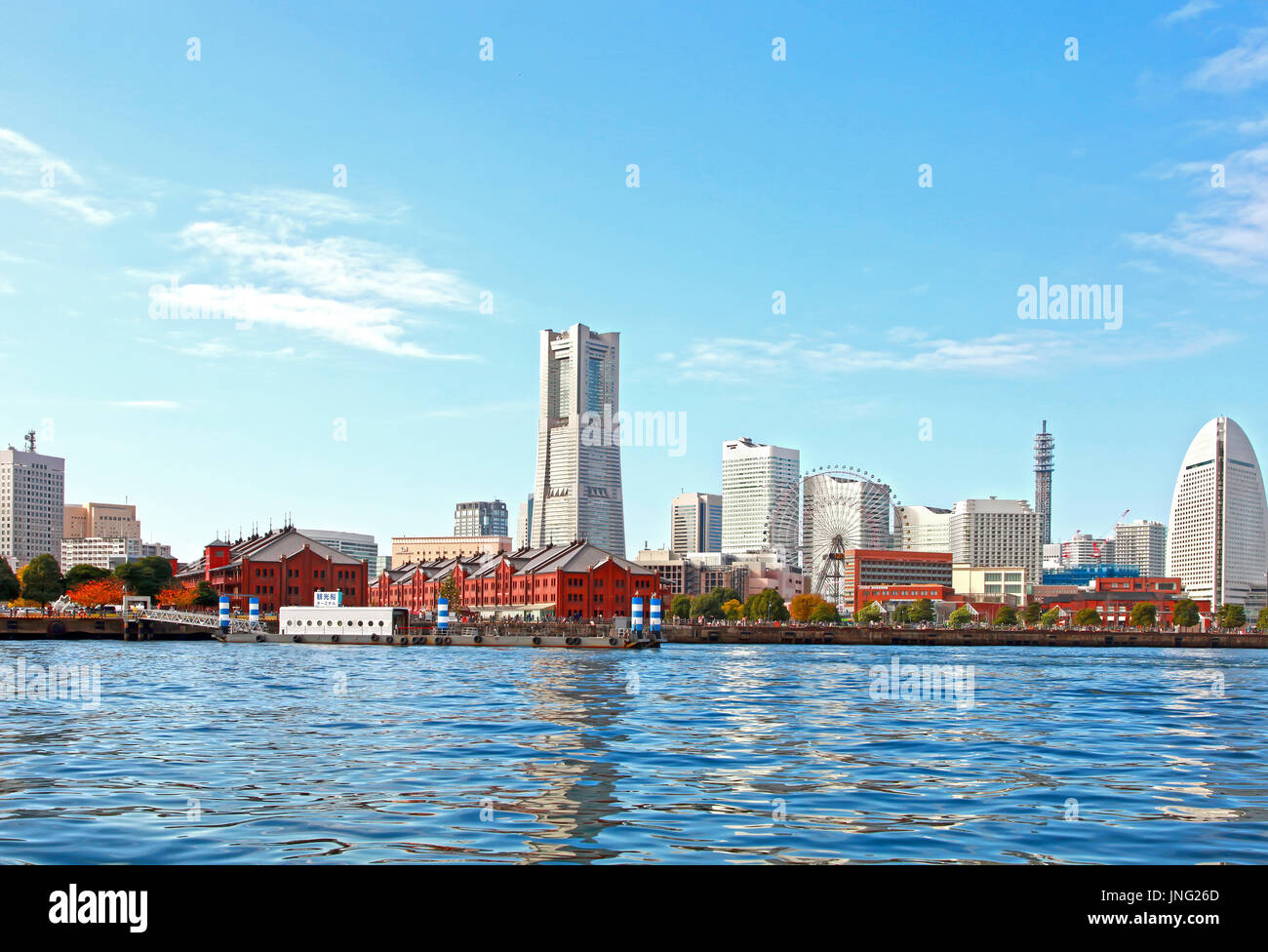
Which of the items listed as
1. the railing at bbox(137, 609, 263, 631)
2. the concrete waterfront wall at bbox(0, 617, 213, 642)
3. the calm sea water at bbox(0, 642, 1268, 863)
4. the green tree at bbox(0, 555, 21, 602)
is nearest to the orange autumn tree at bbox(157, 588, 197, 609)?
the concrete waterfront wall at bbox(0, 617, 213, 642)

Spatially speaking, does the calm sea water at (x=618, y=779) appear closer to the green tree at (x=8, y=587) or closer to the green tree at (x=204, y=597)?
the green tree at (x=204, y=597)

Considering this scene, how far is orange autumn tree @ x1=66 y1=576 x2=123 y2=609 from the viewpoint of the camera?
189m

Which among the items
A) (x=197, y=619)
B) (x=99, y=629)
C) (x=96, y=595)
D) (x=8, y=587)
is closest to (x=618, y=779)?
(x=197, y=619)

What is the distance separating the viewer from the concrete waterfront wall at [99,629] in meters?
159

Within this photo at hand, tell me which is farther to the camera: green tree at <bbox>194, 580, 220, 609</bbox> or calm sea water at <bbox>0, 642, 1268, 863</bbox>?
green tree at <bbox>194, 580, 220, 609</bbox>

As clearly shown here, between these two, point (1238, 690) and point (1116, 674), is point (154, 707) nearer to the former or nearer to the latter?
point (1238, 690)

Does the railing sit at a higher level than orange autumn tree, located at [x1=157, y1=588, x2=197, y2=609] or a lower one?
lower

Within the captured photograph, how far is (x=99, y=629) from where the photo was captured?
167 meters

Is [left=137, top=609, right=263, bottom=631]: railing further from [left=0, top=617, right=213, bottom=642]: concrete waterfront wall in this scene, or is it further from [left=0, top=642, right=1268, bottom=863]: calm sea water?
[left=0, top=642, right=1268, bottom=863]: calm sea water

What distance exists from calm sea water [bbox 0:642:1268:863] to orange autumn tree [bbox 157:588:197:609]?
145414mm

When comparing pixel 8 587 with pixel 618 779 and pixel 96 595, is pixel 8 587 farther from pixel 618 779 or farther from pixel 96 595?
pixel 618 779

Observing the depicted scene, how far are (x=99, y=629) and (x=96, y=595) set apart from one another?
81.7 feet
